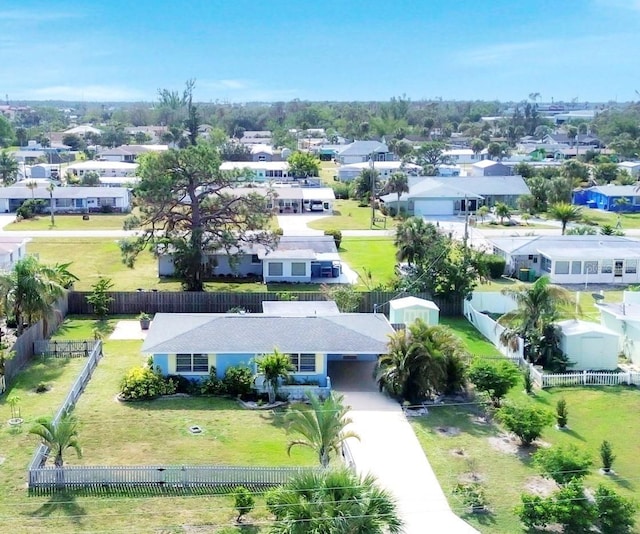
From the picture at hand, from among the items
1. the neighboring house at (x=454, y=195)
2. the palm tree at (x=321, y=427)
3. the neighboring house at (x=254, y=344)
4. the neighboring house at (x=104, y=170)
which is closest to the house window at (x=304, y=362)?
the neighboring house at (x=254, y=344)

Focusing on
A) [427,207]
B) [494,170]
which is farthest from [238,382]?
[494,170]

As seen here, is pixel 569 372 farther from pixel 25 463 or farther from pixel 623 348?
pixel 25 463

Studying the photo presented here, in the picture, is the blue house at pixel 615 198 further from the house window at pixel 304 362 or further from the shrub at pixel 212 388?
the shrub at pixel 212 388

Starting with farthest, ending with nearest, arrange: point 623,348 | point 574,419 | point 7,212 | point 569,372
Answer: point 7,212 → point 623,348 → point 569,372 → point 574,419

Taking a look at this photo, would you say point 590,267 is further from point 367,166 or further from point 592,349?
point 367,166

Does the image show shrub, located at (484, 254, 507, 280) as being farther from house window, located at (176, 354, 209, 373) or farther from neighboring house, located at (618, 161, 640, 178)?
neighboring house, located at (618, 161, 640, 178)

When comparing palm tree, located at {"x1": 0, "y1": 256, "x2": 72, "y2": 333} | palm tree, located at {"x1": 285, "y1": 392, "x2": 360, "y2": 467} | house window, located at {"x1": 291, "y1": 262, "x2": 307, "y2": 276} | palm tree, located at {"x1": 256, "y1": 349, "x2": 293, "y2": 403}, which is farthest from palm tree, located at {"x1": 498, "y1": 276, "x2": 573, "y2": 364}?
palm tree, located at {"x1": 0, "y1": 256, "x2": 72, "y2": 333}

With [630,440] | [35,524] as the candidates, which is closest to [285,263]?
[630,440]
